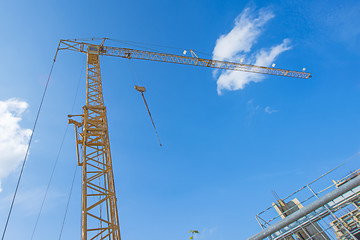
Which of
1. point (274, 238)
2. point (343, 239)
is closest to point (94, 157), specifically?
point (274, 238)

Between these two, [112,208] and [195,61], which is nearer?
[112,208]

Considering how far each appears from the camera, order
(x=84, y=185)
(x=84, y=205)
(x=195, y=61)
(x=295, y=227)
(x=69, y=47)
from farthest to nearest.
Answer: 1. (x=195, y=61)
2. (x=69, y=47)
3. (x=84, y=185)
4. (x=84, y=205)
5. (x=295, y=227)

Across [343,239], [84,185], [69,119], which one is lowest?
[343,239]

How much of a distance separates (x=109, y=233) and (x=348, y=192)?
14752 mm

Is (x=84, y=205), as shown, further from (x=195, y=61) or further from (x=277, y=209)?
(x=195, y=61)

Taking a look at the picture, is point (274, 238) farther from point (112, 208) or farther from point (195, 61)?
point (195, 61)

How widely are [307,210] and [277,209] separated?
2716 millimetres

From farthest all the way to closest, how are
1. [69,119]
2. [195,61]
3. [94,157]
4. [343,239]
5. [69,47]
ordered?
[195,61] → [69,47] → [69,119] → [94,157] → [343,239]

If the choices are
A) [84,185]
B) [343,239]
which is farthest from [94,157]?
[343,239]

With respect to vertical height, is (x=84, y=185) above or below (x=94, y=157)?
below

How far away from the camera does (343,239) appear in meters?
10.6

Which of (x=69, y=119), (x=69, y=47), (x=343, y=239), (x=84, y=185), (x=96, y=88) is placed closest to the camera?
(x=343, y=239)

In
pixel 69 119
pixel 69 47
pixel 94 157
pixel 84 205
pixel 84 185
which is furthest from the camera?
pixel 69 47

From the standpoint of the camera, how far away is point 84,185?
45.0 feet
